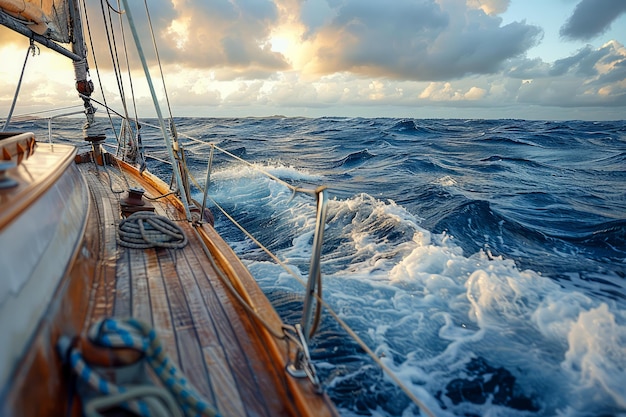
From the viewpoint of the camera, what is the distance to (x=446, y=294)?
480cm

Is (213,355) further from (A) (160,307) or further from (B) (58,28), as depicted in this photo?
(B) (58,28)

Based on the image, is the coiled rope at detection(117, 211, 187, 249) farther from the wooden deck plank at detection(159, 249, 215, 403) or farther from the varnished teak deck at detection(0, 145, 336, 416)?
the wooden deck plank at detection(159, 249, 215, 403)

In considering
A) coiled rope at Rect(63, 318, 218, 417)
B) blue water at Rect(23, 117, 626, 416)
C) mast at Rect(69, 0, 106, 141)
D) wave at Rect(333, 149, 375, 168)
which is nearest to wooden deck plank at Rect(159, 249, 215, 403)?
coiled rope at Rect(63, 318, 218, 417)

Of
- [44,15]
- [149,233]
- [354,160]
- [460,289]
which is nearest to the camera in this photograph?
[149,233]

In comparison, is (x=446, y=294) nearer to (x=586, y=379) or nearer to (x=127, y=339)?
(x=586, y=379)

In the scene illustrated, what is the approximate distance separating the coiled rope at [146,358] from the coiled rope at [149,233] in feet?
6.24

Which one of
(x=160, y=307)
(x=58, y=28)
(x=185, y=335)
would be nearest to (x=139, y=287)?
(x=160, y=307)

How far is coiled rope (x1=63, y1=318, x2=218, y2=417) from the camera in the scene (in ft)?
4.15

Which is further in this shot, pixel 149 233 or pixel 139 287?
pixel 149 233

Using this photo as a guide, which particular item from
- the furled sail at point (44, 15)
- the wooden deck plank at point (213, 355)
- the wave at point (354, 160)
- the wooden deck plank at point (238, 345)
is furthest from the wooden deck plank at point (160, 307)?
the wave at point (354, 160)

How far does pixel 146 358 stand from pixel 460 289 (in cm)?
442

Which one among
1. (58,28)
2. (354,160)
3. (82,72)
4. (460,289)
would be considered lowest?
(460,289)

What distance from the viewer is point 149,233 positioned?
3.38 metres

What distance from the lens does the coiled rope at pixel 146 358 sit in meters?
1.26
